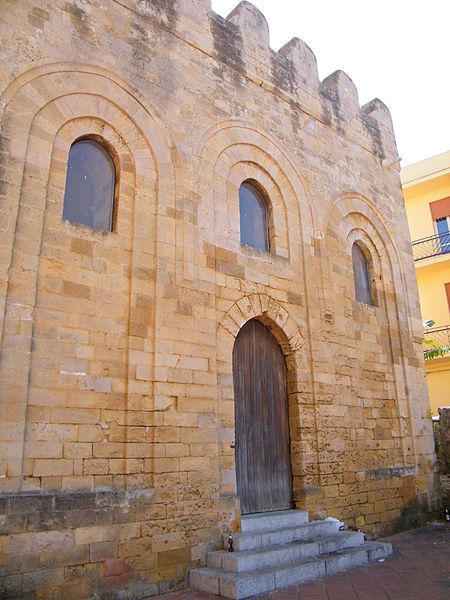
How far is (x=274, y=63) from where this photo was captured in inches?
341

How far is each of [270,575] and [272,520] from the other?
52.7 inches

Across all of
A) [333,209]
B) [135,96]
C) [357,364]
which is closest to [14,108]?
[135,96]

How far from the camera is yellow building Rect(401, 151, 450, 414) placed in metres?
16.6

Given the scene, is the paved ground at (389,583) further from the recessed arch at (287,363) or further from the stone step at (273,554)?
the recessed arch at (287,363)

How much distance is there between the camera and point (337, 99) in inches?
392

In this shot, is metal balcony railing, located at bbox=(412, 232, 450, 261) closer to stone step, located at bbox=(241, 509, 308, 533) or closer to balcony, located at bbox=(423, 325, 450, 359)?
balcony, located at bbox=(423, 325, 450, 359)

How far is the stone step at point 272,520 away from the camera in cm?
618

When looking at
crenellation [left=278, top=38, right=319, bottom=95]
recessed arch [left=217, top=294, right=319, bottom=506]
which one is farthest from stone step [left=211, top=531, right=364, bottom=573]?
crenellation [left=278, top=38, right=319, bottom=95]

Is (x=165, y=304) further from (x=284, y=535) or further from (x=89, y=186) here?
(x=284, y=535)

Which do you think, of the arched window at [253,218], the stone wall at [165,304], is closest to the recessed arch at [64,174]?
the stone wall at [165,304]

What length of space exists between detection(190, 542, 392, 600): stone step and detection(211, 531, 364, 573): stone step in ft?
0.25

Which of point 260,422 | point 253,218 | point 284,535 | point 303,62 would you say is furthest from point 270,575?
point 303,62

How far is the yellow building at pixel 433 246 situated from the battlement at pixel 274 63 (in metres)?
7.56

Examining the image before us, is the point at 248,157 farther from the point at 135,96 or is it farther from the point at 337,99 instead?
the point at 337,99
